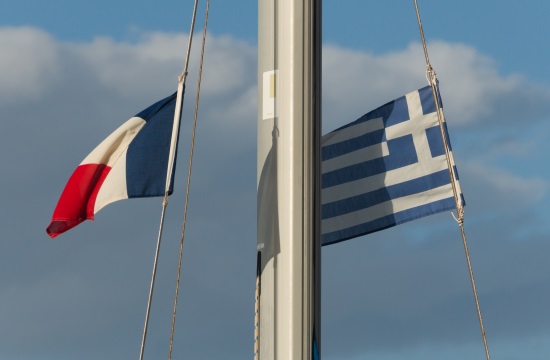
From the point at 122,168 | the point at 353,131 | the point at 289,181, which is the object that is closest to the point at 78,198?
the point at 122,168

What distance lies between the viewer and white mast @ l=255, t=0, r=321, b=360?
1062cm

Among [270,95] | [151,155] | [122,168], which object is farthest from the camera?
[122,168]

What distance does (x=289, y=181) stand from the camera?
10.8m

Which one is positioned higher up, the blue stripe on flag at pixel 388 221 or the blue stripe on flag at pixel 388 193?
the blue stripe on flag at pixel 388 193

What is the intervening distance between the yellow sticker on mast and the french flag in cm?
235

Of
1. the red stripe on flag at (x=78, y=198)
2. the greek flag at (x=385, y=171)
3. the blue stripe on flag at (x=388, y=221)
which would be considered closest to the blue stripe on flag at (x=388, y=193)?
the greek flag at (x=385, y=171)

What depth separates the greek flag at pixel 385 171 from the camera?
14695 mm

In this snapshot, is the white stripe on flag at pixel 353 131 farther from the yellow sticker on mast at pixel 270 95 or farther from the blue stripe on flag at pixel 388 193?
the yellow sticker on mast at pixel 270 95

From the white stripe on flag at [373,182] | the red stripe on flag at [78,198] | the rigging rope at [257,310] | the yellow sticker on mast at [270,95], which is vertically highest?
the white stripe on flag at [373,182]

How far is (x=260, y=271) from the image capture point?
1105 cm

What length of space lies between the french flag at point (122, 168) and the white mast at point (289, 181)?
8.08 feet

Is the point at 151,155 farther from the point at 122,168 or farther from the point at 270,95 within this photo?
the point at 270,95

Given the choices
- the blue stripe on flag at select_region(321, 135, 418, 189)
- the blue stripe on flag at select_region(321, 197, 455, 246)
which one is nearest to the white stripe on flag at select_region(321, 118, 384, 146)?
the blue stripe on flag at select_region(321, 135, 418, 189)

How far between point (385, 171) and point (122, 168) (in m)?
3.31
